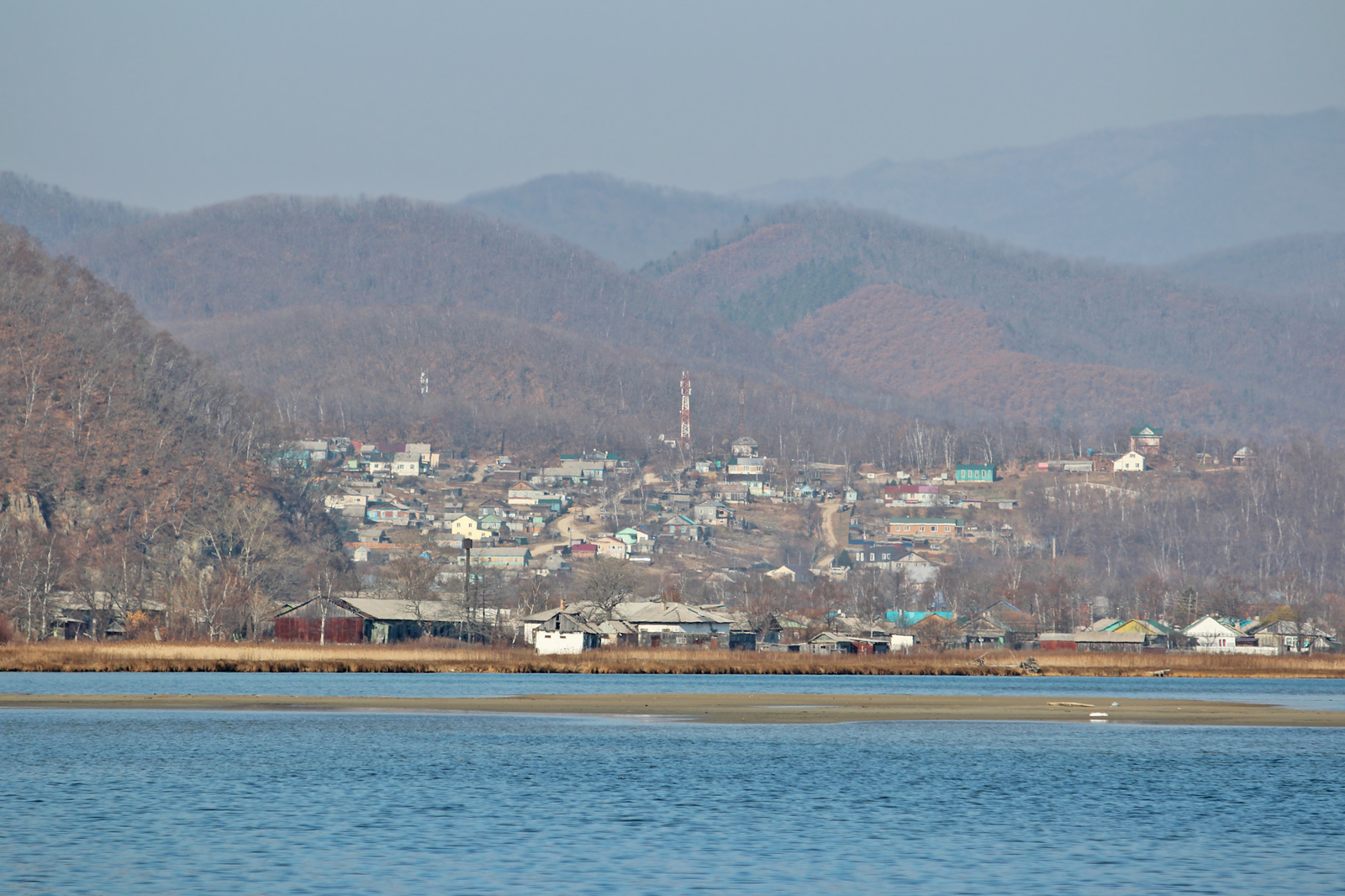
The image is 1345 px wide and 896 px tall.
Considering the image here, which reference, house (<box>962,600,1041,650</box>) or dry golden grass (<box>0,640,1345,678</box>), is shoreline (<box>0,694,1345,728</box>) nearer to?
dry golden grass (<box>0,640,1345,678</box>)

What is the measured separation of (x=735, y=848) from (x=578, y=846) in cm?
306

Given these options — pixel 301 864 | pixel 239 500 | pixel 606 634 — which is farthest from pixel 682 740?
pixel 239 500

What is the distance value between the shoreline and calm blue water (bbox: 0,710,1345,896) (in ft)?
26.1

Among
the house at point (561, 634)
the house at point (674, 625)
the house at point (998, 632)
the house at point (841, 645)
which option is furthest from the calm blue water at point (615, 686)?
the house at point (998, 632)

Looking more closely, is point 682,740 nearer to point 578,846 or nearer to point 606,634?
point 578,846

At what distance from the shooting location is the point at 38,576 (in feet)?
428

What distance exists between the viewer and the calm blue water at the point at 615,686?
259 feet

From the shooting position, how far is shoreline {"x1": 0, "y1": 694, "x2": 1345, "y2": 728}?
65.2 meters

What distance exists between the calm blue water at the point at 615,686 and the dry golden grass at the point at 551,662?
33.5 inches

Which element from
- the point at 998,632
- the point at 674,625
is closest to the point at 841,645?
the point at 674,625

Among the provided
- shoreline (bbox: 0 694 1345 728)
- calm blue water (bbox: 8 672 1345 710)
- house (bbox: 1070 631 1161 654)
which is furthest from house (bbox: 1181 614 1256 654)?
shoreline (bbox: 0 694 1345 728)

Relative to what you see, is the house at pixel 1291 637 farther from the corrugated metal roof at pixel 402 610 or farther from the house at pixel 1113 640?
the corrugated metal roof at pixel 402 610

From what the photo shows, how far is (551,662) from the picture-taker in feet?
354

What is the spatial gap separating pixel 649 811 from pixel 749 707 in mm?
34638
